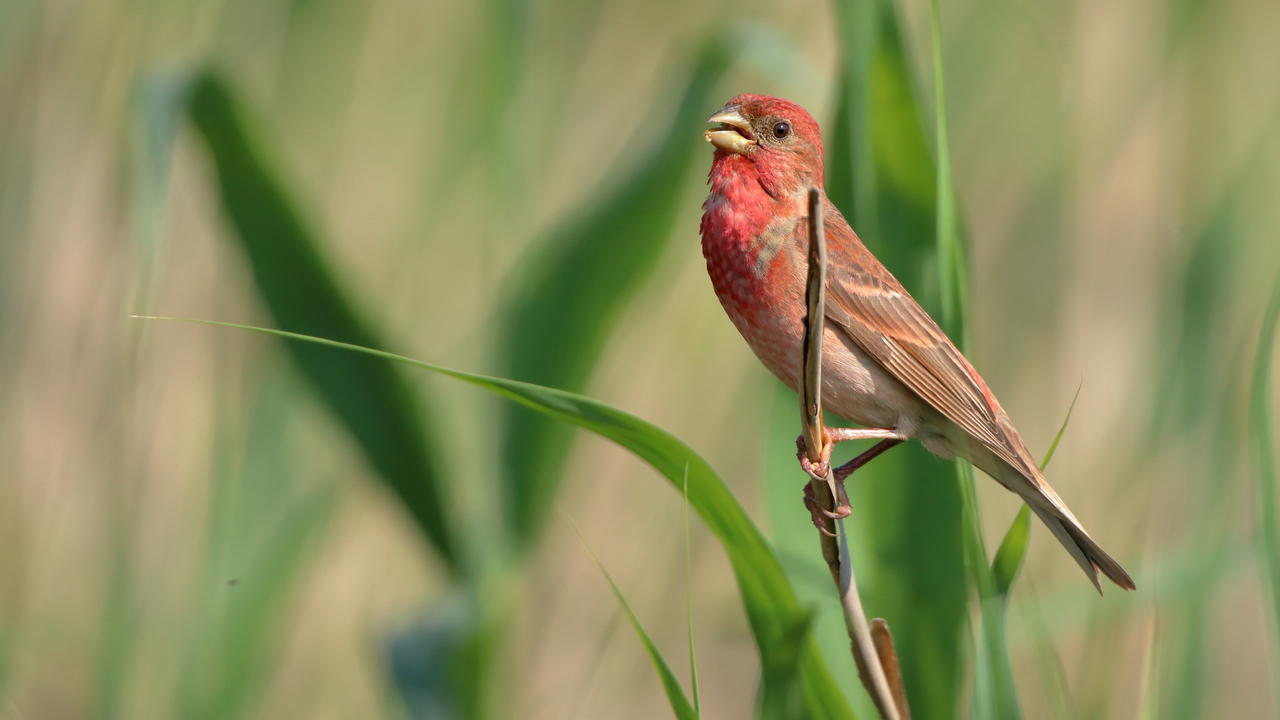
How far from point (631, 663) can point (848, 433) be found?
2021 millimetres

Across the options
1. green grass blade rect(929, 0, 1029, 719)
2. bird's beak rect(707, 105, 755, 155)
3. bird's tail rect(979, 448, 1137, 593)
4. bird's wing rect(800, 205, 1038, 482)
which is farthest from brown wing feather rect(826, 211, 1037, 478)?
green grass blade rect(929, 0, 1029, 719)

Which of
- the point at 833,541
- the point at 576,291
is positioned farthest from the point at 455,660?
the point at 833,541

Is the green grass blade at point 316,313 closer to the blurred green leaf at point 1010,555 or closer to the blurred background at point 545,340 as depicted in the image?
the blurred background at point 545,340

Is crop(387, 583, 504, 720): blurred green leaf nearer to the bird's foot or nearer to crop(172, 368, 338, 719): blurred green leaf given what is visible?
crop(172, 368, 338, 719): blurred green leaf

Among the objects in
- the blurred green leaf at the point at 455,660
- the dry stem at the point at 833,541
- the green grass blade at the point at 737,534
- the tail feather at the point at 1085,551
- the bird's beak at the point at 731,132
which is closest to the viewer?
the dry stem at the point at 833,541

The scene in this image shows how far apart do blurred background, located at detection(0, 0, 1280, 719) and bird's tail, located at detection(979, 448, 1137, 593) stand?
120 mm

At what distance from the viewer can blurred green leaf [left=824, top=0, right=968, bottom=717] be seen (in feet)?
7.77

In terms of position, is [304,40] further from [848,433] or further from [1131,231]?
[1131,231]

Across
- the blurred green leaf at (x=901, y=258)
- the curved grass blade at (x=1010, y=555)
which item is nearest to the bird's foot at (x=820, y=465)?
the curved grass blade at (x=1010, y=555)

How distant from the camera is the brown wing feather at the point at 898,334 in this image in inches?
101

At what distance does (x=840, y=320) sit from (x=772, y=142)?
0.42 metres

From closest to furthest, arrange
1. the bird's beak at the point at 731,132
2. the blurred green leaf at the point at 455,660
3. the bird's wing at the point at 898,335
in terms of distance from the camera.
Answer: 1. the bird's beak at the point at 731,132
2. the bird's wing at the point at 898,335
3. the blurred green leaf at the point at 455,660

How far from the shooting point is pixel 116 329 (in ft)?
12.5

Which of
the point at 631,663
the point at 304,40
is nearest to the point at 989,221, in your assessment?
the point at 631,663
